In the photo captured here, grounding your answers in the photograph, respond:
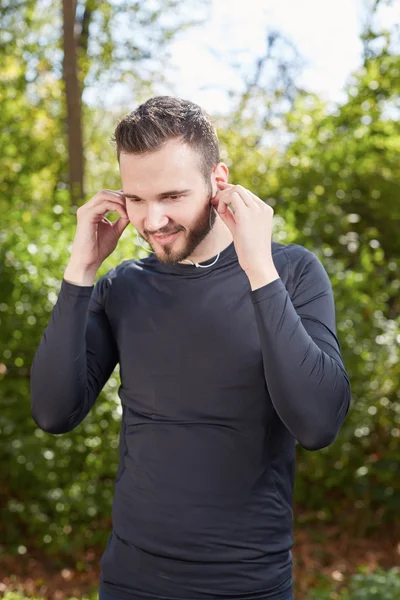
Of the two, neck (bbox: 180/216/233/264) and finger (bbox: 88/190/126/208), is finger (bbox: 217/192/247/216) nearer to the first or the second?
neck (bbox: 180/216/233/264)

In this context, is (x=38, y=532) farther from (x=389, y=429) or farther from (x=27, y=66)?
(x=27, y=66)

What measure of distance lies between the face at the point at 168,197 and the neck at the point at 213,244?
0.08 meters

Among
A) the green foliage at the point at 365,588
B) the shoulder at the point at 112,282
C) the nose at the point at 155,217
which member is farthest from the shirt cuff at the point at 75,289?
the green foliage at the point at 365,588

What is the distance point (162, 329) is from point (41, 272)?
291cm

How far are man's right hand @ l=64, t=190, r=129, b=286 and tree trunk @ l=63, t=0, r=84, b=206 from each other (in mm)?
6097

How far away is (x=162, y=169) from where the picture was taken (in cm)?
191

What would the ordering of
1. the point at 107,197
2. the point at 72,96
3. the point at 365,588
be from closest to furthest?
the point at 107,197 → the point at 365,588 → the point at 72,96

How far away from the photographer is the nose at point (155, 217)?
6.29 ft

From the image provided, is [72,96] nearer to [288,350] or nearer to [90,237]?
[90,237]

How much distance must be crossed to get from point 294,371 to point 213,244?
0.49 m

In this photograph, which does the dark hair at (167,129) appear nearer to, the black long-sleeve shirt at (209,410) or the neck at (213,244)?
the neck at (213,244)

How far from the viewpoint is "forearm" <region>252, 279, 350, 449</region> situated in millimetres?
1760

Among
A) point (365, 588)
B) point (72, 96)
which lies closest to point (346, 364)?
point (365, 588)

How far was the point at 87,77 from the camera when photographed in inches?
493
